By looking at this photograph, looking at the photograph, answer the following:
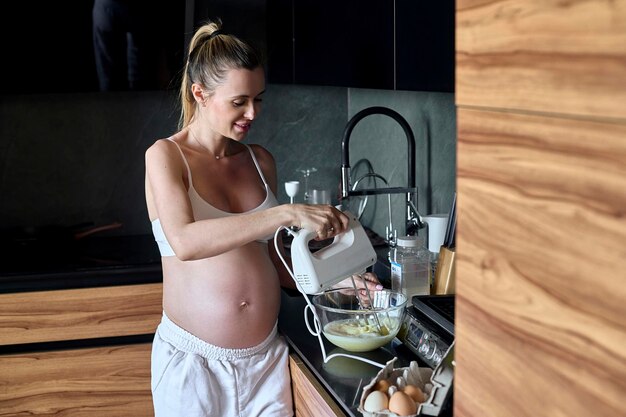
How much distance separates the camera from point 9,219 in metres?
3.35

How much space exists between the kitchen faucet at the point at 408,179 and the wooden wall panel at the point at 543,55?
5.33 feet

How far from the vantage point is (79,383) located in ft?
8.98

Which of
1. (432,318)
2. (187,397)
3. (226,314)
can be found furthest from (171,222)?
(432,318)

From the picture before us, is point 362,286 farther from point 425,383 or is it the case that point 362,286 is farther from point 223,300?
point 425,383

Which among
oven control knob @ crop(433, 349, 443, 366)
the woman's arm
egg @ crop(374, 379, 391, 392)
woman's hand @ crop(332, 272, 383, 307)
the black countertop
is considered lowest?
the black countertop

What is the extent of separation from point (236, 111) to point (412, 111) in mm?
928

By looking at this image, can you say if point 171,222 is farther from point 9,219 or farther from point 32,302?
point 9,219

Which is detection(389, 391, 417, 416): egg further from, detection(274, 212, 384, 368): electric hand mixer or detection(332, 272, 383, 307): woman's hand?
detection(332, 272, 383, 307): woman's hand

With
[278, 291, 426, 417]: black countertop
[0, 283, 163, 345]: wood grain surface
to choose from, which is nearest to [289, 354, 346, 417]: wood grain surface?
[278, 291, 426, 417]: black countertop

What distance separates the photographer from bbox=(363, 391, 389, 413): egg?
1480 mm

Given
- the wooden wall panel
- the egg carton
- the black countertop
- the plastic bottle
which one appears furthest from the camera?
the plastic bottle

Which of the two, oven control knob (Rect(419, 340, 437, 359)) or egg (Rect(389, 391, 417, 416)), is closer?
egg (Rect(389, 391, 417, 416))

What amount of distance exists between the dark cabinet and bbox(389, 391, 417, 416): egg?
2.25ft

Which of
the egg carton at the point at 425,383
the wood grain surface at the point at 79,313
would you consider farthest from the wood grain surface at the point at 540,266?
the wood grain surface at the point at 79,313
